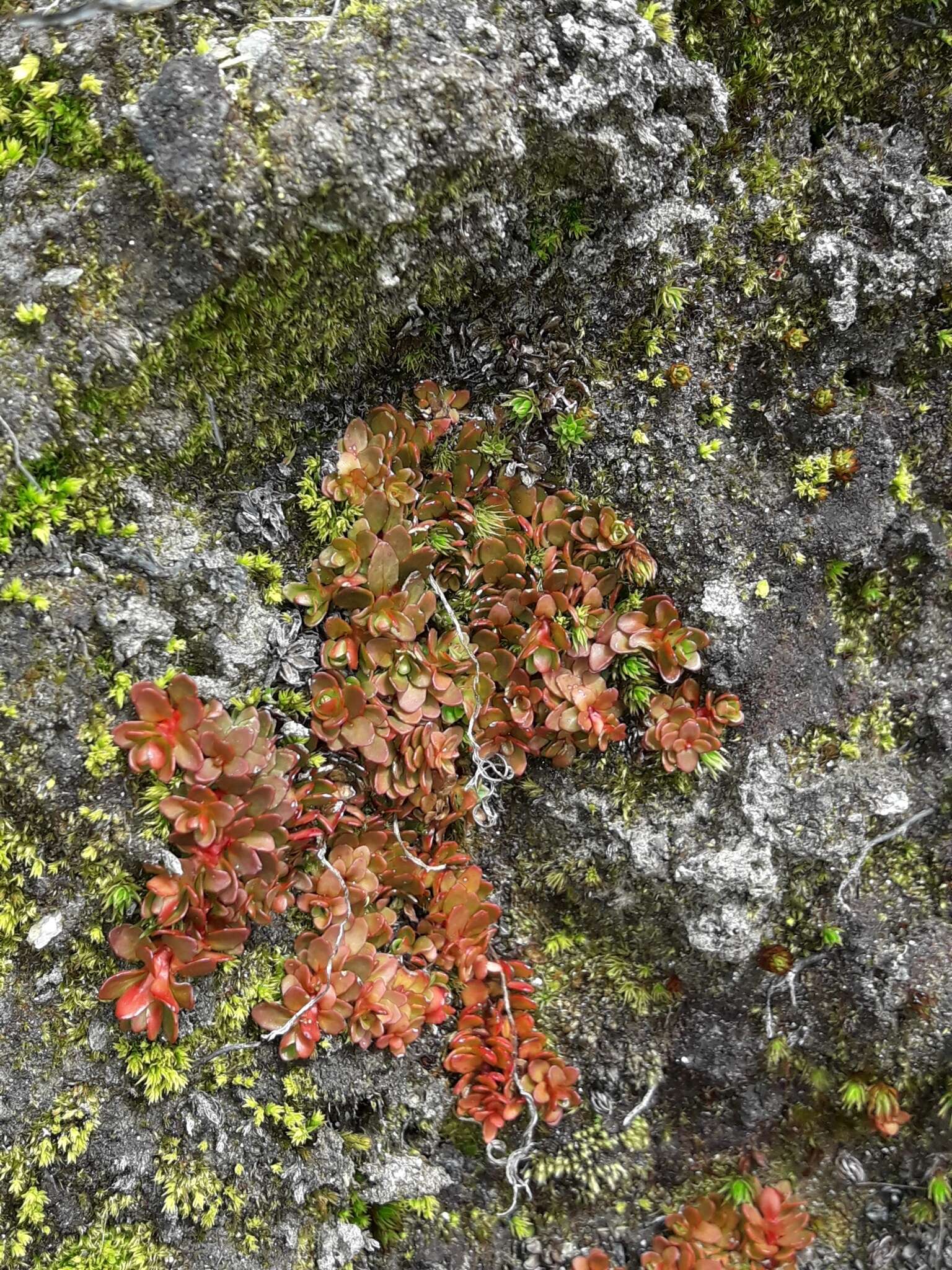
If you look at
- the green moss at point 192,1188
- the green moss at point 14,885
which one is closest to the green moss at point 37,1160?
the green moss at point 192,1188

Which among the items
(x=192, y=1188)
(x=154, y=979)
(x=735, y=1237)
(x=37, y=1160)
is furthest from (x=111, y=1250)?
(x=735, y=1237)

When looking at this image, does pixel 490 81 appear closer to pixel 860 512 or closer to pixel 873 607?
pixel 860 512

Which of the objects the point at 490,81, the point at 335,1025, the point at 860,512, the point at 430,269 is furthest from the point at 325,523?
the point at 860,512

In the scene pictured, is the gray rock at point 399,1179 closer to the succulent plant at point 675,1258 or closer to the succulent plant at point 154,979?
the succulent plant at point 675,1258

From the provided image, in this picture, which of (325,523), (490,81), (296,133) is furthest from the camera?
(325,523)

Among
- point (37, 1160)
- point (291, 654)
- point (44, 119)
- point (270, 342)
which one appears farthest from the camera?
point (291, 654)

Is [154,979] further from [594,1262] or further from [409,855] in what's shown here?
[594,1262]
